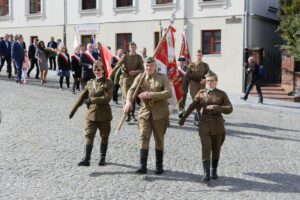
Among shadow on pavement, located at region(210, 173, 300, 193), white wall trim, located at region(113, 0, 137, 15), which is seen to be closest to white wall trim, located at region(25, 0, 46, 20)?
white wall trim, located at region(113, 0, 137, 15)

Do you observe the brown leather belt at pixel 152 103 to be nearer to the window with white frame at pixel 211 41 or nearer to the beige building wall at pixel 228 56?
the beige building wall at pixel 228 56

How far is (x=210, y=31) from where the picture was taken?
24.2m

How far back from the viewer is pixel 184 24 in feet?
80.6

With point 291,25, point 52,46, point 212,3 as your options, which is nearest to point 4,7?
point 52,46

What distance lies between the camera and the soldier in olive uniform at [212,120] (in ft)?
24.1

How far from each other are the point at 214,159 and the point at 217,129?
467 millimetres

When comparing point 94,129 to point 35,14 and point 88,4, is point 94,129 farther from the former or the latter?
point 35,14

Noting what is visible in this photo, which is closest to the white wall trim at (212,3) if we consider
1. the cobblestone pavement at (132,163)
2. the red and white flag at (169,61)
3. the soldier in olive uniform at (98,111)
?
the cobblestone pavement at (132,163)

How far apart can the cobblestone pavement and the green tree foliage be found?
760 centimetres

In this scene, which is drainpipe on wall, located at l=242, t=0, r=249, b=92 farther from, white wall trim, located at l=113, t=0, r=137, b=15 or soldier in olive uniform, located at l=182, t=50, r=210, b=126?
soldier in olive uniform, located at l=182, t=50, r=210, b=126

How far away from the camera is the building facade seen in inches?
915

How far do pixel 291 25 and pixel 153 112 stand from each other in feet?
49.5

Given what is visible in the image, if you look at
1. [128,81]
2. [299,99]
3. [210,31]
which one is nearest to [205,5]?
[210,31]

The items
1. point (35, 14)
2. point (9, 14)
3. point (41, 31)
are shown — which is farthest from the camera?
point (9, 14)
